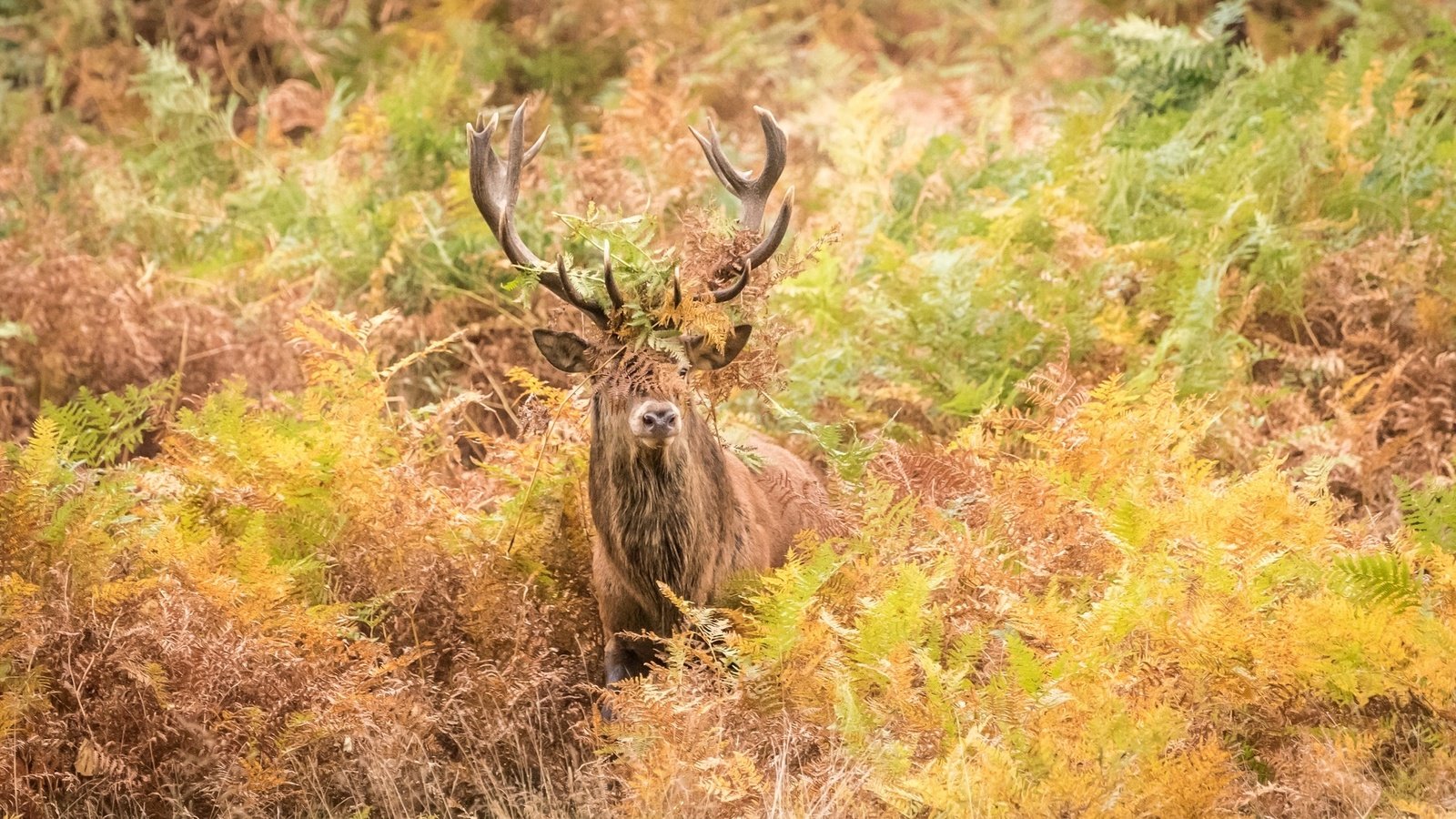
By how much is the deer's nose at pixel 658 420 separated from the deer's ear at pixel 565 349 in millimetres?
487

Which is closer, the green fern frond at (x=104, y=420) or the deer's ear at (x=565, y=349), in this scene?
the deer's ear at (x=565, y=349)

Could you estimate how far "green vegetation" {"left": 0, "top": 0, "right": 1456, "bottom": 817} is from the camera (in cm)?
485

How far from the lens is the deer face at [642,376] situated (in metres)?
5.60

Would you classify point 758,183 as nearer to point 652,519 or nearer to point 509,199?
point 509,199

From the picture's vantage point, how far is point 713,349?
5801 millimetres

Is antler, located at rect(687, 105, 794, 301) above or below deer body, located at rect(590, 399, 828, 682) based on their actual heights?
above

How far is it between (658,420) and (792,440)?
A: 1.94 metres

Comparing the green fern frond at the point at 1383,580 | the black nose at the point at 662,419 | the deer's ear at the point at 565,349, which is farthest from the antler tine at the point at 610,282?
the green fern frond at the point at 1383,580

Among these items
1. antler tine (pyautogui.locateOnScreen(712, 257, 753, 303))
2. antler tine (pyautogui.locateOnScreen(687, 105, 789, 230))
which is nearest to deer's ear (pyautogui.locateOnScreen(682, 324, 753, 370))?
antler tine (pyautogui.locateOnScreen(712, 257, 753, 303))

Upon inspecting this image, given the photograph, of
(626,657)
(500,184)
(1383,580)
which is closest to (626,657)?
(626,657)

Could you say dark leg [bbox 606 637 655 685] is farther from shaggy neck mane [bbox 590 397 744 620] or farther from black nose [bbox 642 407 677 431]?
black nose [bbox 642 407 677 431]

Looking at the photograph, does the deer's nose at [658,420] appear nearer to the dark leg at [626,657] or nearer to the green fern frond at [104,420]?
the dark leg at [626,657]

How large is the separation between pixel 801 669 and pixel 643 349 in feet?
4.49

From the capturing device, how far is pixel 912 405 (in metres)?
7.30
